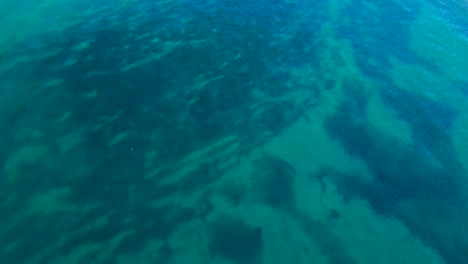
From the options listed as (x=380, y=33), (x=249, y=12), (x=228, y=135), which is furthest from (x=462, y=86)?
(x=228, y=135)

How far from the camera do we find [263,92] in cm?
3850

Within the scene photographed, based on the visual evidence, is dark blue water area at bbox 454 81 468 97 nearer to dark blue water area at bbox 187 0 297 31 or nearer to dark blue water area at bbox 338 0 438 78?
dark blue water area at bbox 338 0 438 78

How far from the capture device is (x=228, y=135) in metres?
34.3

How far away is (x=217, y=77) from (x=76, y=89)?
12.9 meters

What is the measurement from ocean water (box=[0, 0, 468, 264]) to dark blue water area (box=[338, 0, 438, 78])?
0.33 meters

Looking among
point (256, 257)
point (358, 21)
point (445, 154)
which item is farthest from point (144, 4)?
point (445, 154)

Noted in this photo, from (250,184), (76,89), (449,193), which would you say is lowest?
(449,193)

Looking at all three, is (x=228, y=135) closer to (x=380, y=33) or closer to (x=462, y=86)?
(x=380, y=33)

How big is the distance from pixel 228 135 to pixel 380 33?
24.9 meters

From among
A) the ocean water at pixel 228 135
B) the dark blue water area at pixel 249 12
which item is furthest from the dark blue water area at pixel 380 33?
the dark blue water area at pixel 249 12

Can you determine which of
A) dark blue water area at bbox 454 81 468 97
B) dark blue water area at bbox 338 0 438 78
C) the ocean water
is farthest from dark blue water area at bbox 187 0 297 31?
dark blue water area at bbox 454 81 468 97

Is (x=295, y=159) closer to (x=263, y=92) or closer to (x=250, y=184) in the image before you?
(x=250, y=184)

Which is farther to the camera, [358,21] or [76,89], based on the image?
[358,21]

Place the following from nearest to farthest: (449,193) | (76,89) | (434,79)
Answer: (449,193)
(76,89)
(434,79)
